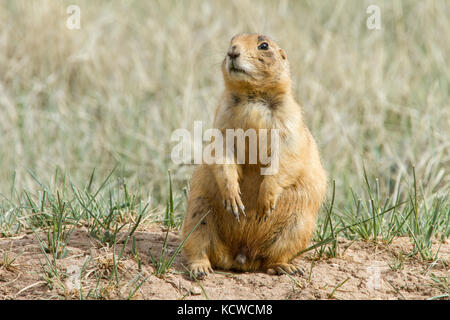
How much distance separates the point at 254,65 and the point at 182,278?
1.36 meters

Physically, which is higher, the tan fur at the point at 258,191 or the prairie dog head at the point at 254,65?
the prairie dog head at the point at 254,65

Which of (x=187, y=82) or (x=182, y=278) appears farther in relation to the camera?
(x=187, y=82)

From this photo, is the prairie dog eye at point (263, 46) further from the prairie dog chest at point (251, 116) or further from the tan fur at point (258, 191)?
the prairie dog chest at point (251, 116)

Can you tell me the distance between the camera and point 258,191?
4090mm

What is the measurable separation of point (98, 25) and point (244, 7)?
2.05 metres

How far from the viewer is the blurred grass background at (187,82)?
7.38m

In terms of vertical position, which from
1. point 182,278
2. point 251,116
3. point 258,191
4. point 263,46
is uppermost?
point 263,46

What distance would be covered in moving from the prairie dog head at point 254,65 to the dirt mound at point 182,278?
1.14 m

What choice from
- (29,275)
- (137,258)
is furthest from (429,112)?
(29,275)

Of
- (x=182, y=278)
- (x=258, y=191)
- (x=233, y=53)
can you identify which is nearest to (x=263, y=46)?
(x=233, y=53)

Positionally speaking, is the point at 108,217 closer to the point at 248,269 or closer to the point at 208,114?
the point at 248,269

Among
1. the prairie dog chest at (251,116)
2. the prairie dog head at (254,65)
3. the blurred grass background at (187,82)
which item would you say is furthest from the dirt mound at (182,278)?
the blurred grass background at (187,82)

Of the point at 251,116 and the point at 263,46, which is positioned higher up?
the point at 263,46

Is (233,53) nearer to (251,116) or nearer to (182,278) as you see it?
(251,116)
